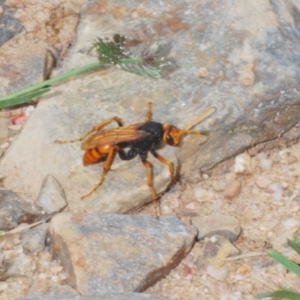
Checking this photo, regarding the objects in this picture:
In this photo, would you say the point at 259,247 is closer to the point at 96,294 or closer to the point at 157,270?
the point at 157,270

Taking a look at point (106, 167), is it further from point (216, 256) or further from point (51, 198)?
point (216, 256)

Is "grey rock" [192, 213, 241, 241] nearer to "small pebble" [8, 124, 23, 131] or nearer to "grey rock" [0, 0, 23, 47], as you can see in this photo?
"small pebble" [8, 124, 23, 131]

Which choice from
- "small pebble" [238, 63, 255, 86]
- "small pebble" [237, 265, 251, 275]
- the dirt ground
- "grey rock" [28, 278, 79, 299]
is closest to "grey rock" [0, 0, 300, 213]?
"small pebble" [238, 63, 255, 86]

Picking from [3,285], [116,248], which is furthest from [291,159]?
[3,285]

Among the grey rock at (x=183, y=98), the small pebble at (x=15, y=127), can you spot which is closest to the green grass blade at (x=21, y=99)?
the grey rock at (x=183, y=98)

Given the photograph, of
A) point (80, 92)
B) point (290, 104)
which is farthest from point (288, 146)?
point (80, 92)

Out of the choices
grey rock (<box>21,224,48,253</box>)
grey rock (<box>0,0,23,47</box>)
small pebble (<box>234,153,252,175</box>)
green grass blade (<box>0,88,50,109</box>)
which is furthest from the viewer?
grey rock (<box>0,0,23,47</box>)
